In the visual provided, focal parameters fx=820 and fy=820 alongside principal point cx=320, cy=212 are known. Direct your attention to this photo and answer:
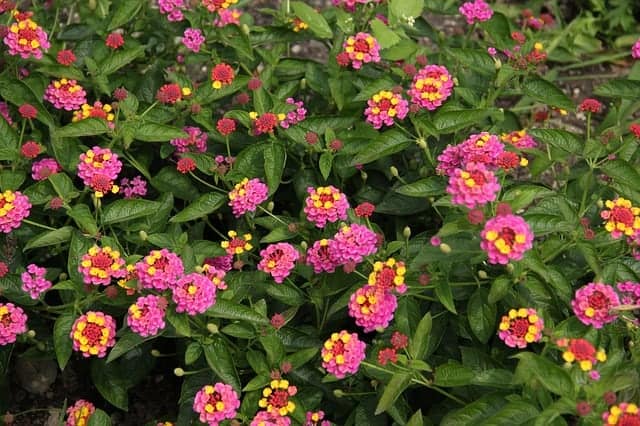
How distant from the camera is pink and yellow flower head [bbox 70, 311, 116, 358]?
2.36 metres

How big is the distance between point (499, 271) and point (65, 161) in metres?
1.52

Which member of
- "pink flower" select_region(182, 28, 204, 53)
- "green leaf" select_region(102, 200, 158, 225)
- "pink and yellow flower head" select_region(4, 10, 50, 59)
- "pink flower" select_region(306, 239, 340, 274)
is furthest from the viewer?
"pink flower" select_region(182, 28, 204, 53)

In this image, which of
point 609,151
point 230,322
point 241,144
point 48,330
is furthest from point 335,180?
point 48,330

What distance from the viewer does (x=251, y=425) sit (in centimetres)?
229

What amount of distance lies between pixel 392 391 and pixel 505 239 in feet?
1.71

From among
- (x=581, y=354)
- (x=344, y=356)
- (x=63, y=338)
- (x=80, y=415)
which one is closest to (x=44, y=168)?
(x=63, y=338)

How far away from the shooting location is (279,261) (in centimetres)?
251

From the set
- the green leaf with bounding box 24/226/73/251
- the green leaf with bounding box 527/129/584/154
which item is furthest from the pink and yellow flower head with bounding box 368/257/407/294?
the green leaf with bounding box 24/226/73/251

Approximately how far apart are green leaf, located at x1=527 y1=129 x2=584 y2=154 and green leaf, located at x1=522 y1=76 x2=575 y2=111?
0.21m

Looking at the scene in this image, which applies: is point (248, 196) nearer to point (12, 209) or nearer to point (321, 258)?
point (321, 258)

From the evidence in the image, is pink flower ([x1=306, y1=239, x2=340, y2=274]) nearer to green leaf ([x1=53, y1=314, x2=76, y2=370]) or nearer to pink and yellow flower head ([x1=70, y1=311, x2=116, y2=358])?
pink and yellow flower head ([x1=70, y1=311, x2=116, y2=358])

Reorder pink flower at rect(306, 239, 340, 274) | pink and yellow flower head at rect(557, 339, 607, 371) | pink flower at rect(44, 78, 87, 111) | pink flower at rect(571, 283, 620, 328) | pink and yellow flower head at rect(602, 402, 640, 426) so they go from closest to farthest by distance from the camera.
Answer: pink and yellow flower head at rect(602, 402, 640, 426) → pink and yellow flower head at rect(557, 339, 607, 371) → pink flower at rect(571, 283, 620, 328) → pink flower at rect(306, 239, 340, 274) → pink flower at rect(44, 78, 87, 111)

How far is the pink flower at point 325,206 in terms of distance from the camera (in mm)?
2564

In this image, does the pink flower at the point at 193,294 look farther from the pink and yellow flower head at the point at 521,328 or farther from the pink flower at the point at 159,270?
the pink and yellow flower head at the point at 521,328
